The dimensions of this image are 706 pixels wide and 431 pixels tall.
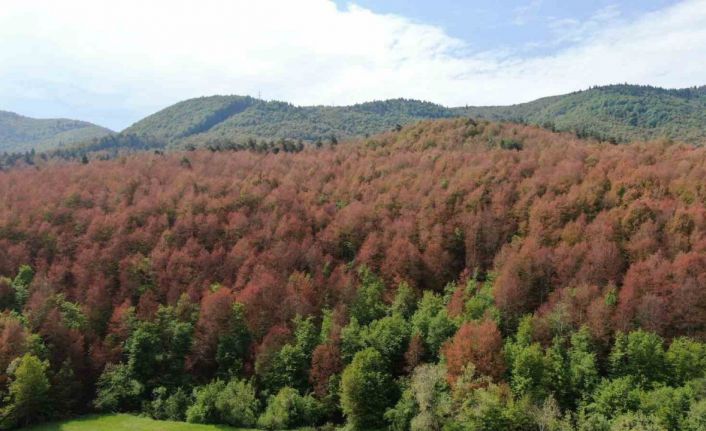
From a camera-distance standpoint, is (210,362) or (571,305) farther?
(210,362)

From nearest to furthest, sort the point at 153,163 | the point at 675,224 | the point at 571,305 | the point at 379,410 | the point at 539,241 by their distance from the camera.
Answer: the point at 379,410, the point at 571,305, the point at 675,224, the point at 539,241, the point at 153,163

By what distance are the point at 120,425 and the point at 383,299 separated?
35.0 metres

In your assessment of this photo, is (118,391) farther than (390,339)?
Yes

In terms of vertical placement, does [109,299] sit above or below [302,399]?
above

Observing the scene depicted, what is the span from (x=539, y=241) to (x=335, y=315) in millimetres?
31067

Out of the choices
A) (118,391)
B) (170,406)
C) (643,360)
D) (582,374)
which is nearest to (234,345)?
(170,406)

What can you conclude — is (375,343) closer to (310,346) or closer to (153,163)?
(310,346)

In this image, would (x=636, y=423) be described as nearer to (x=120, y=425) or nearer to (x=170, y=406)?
(x=170, y=406)

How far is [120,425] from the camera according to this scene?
182ft

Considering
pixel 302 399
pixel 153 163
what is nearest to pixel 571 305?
pixel 302 399

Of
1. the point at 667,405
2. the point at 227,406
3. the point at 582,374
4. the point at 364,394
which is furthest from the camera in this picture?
the point at 227,406

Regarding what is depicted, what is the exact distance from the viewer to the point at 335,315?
64188 mm

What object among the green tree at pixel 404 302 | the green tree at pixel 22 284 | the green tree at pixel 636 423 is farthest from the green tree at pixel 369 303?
the green tree at pixel 22 284

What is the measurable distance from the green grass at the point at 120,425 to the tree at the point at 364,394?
12.1m
